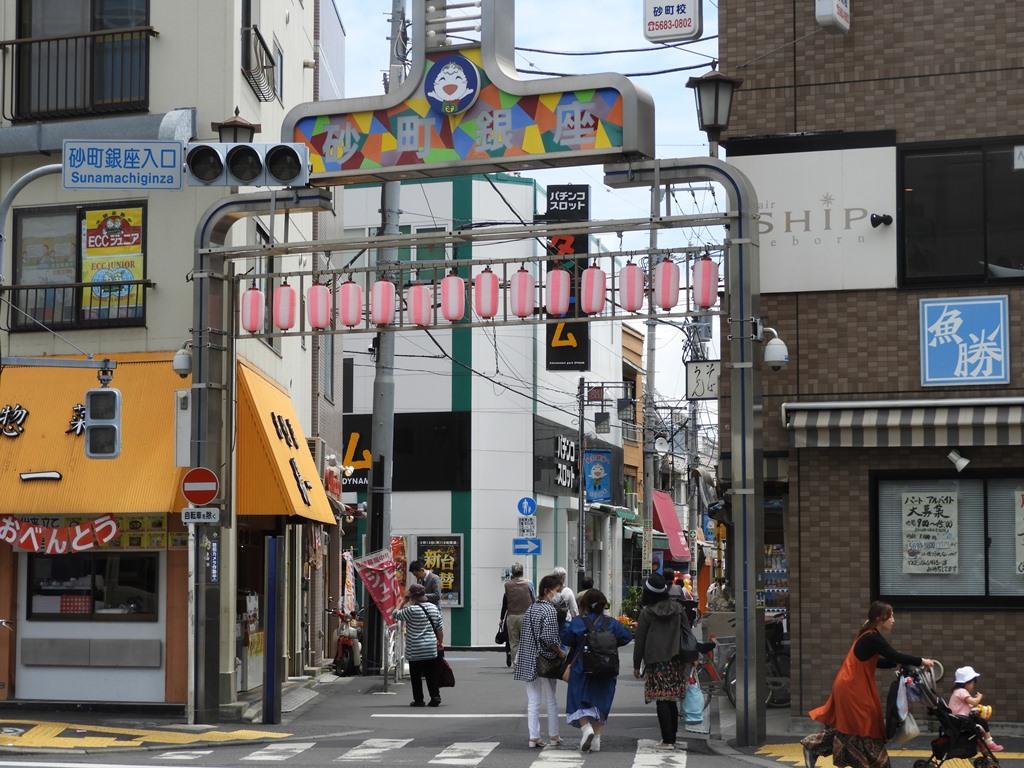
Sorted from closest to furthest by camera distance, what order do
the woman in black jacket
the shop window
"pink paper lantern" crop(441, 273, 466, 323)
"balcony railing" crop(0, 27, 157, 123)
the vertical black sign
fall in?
the woman in black jacket → "pink paper lantern" crop(441, 273, 466, 323) → the shop window → "balcony railing" crop(0, 27, 157, 123) → the vertical black sign

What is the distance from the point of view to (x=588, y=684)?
15.5 meters

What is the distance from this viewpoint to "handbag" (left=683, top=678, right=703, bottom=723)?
1726 cm

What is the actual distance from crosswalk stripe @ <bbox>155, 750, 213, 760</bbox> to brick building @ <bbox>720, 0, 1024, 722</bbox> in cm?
664

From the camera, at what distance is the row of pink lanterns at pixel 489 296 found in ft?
55.7

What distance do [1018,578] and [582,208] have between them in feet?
71.3

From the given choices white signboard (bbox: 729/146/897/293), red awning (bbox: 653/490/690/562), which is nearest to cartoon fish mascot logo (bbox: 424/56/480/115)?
white signboard (bbox: 729/146/897/293)

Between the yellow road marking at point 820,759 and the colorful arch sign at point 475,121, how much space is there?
679 centimetres

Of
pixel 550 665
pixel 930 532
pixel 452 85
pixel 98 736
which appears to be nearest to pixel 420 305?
pixel 452 85

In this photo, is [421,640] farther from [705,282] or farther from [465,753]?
[705,282]

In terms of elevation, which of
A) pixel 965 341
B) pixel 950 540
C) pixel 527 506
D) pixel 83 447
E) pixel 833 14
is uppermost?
pixel 833 14

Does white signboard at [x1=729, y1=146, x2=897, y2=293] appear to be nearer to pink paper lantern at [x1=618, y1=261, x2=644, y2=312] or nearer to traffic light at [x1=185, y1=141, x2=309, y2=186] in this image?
pink paper lantern at [x1=618, y1=261, x2=644, y2=312]

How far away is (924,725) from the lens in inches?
633

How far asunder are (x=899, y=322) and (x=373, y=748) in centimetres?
754

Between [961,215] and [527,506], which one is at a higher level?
[961,215]
